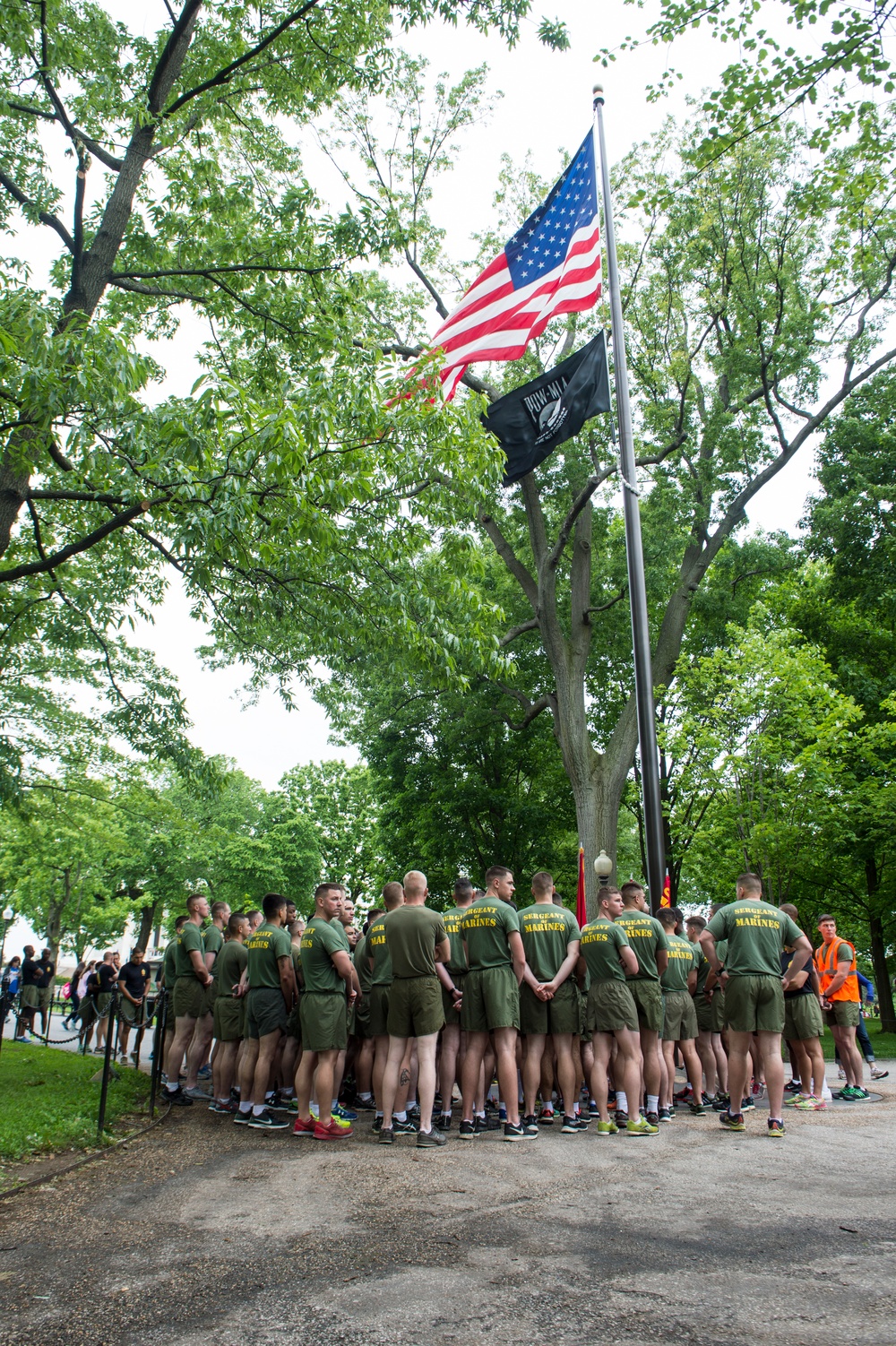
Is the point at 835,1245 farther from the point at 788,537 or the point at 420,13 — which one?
the point at 788,537

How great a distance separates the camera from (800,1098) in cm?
901

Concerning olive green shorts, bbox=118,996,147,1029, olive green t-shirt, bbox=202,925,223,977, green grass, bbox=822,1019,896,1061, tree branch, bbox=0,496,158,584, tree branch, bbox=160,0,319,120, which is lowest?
green grass, bbox=822,1019,896,1061

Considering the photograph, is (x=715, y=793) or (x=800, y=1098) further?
(x=715, y=793)

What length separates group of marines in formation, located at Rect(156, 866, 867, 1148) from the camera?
725 centimetres

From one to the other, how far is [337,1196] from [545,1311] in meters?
2.14

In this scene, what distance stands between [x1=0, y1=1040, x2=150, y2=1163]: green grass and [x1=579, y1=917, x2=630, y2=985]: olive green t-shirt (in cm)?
408

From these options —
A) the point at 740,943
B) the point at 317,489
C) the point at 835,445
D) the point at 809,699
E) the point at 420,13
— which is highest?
the point at 835,445

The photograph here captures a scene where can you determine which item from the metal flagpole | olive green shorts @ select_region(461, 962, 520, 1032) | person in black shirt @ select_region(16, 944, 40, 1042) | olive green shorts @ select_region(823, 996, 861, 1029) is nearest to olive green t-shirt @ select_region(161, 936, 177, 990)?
olive green shorts @ select_region(461, 962, 520, 1032)

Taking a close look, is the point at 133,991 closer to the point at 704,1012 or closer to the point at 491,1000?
the point at 491,1000

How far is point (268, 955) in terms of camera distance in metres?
7.96

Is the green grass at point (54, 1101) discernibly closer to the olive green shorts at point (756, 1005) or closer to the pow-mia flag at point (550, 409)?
the olive green shorts at point (756, 1005)

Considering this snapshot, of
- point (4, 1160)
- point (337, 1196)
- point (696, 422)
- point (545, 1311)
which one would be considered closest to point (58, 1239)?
point (337, 1196)

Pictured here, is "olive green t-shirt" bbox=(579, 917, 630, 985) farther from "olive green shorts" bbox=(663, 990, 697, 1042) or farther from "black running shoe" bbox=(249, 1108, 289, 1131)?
"black running shoe" bbox=(249, 1108, 289, 1131)

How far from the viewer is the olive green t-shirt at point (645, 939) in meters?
7.75
